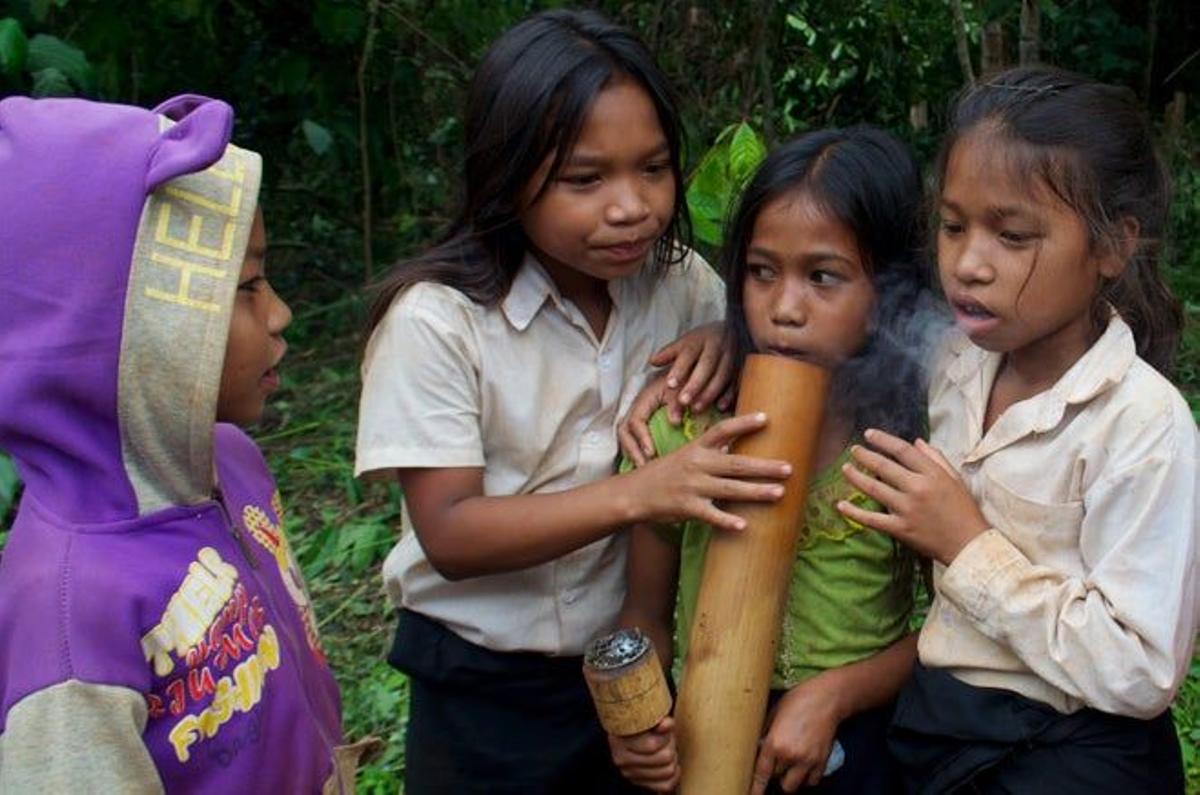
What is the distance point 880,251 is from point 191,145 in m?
1.06

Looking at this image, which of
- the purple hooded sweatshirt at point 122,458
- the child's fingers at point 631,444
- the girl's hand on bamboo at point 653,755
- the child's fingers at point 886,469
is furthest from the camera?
the child's fingers at point 631,444

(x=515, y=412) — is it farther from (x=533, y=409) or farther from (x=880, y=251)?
(x=880, y=251)

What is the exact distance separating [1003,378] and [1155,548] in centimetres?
37

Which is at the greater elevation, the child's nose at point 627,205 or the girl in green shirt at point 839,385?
the child's nose at point 627,205

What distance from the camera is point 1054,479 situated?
1.82 m

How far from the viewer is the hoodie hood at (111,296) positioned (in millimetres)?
1754

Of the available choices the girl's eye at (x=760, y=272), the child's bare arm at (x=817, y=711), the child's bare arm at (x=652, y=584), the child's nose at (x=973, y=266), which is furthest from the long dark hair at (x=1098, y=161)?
the child's bare arm at (x=652, y=584)

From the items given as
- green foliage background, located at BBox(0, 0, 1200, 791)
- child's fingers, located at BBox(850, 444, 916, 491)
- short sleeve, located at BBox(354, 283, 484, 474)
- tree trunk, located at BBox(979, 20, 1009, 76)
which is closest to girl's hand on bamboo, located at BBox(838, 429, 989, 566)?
child's fingers, located at BBox(850, 444, 916, 491)

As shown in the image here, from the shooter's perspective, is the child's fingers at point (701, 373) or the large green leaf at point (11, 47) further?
the large green leaf at point (11, 47)

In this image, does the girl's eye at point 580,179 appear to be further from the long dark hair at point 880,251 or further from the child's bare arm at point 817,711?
the child's bare arm at point 817,711

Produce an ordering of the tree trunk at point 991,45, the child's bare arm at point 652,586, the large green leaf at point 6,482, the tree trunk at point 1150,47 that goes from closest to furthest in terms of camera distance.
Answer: the child's bare arm at point 652,586 < the large green leaf at point 6,482 < the tree trunk at point 991,45 < the tree trunk at point 1150,47

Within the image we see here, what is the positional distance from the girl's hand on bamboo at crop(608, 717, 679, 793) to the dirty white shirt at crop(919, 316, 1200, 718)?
408mm

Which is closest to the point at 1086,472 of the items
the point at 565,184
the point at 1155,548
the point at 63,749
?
the point at 1155,548

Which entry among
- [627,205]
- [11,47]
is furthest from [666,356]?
[11,47]
